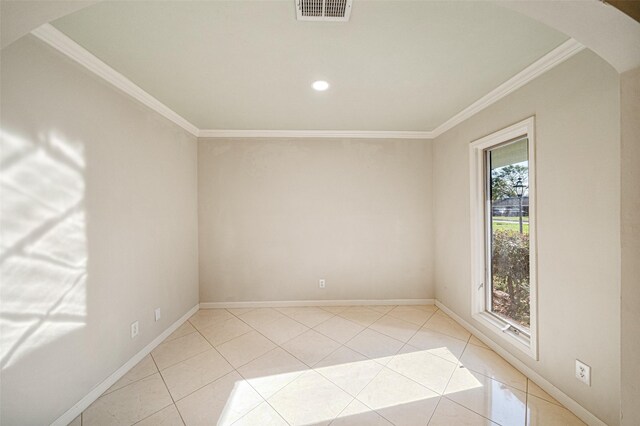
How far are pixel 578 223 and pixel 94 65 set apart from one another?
3.56m

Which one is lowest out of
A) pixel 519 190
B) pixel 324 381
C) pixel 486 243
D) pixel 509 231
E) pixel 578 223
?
pixel 324 381

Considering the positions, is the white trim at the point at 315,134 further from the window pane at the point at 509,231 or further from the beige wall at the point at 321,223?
the window pane at the point at 509,231

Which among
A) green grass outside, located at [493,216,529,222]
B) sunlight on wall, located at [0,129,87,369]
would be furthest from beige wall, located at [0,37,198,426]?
green grass outside, located at [493,216,529,222]

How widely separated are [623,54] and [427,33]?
90 centimetres

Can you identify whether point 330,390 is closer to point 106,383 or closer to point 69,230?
point 106,383

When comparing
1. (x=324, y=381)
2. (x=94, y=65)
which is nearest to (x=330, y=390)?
(x=324, y=381)

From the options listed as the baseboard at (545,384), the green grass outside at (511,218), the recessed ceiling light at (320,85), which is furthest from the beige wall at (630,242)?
the recessed ceiling light at (320,85)

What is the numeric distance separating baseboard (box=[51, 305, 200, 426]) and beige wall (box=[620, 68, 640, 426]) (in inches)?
118

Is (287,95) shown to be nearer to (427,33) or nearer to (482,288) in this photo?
(427,33)

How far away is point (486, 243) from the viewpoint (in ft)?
8.68

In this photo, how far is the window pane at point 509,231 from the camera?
7.15 feet

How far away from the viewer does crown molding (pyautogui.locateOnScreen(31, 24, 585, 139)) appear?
1555 mm

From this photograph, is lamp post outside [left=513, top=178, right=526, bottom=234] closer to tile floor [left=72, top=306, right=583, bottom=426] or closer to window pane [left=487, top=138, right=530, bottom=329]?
window pane [left=487, top=138, right=530, bottom=329]

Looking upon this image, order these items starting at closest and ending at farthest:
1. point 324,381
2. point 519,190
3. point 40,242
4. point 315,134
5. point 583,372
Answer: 1. point 40,242
2. point 583,372
3. point 324,381
4. point 519,190
5. point 315,134
